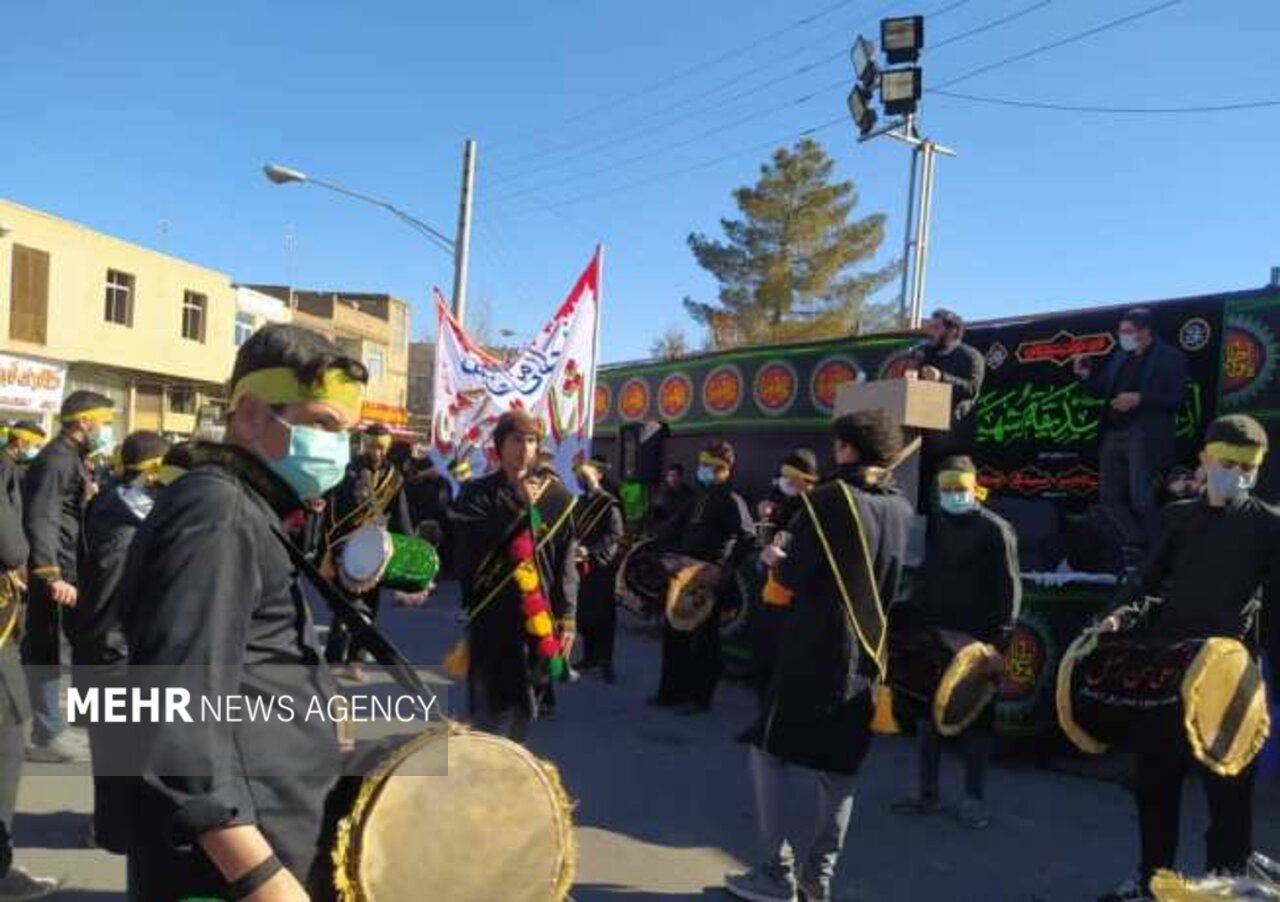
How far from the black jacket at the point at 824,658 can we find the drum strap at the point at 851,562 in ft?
0.09

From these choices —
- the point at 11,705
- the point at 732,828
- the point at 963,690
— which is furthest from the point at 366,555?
the point at 963,690

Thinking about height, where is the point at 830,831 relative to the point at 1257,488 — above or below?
below

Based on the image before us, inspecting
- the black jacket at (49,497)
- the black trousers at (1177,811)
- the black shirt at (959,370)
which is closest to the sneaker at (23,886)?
the black jacket at (49,497)

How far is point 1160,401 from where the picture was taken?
6.36m

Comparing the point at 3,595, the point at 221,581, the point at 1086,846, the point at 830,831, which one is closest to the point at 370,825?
the point at 221,581

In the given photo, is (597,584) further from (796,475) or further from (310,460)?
(310,460)

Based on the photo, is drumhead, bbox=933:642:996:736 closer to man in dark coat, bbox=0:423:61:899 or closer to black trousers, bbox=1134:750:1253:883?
black trousers, bbox=1134:750:1253:883

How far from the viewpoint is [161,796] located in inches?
61.9

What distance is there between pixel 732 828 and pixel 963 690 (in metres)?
1.32

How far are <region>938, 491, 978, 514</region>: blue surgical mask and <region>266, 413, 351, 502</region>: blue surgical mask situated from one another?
3665 millimetres

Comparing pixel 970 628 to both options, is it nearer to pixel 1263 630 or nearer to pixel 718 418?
pixel 1263 630

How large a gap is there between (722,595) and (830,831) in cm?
342

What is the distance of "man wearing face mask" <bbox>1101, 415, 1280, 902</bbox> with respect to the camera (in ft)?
12.0

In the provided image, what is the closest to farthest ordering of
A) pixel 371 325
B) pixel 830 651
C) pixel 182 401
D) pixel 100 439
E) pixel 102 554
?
pixel 830 651, pixel 102 554, pixel 100 439, pixel 182 401, pixel 371 325
